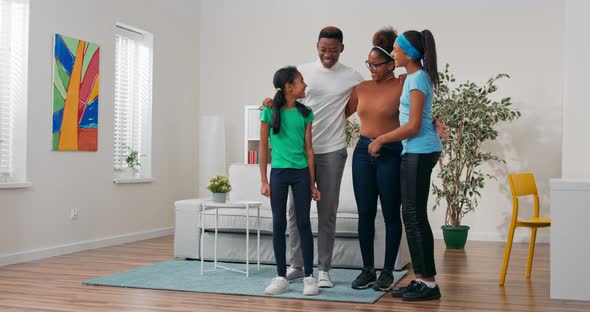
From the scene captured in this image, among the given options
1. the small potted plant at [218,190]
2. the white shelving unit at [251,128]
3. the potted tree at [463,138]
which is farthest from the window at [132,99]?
the potted tree at [463,138]

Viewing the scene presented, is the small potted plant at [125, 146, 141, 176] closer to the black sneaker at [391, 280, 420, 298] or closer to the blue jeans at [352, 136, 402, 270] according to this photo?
the blue jeans at [352, 136, 402, 270]

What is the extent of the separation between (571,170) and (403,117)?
1.34 meters

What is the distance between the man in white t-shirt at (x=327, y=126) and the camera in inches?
171

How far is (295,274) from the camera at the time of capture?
4.59 m

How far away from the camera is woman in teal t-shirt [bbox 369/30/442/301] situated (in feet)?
12.9

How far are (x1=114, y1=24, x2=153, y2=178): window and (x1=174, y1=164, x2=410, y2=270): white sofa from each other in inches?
68.7

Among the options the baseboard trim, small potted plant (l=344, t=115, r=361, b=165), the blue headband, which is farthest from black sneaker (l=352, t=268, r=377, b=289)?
small potted plant (l=344, t=115, r=361, b=165)

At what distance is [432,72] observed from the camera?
155 inches

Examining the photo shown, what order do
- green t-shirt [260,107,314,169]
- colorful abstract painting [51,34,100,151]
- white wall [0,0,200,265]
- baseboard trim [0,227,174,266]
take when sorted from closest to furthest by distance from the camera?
green t-shirt [260,107,314,169] < baseboard trim [0,227,174,266] < white wall [0,0,200,265] < colorful abstract painting [51,34,100,151]

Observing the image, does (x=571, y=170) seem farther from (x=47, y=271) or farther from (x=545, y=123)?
(x=47, y=271)

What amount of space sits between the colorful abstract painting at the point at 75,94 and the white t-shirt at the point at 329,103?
2.67 metres

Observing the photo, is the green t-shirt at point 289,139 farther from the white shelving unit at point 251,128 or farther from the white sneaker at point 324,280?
the white shelving unit at point 251,128

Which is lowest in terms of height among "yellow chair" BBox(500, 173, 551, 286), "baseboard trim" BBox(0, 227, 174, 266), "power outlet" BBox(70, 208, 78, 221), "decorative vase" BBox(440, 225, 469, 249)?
"baseboard trim" BBox(0, 227, 174, 266)

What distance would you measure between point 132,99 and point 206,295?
3717mm
